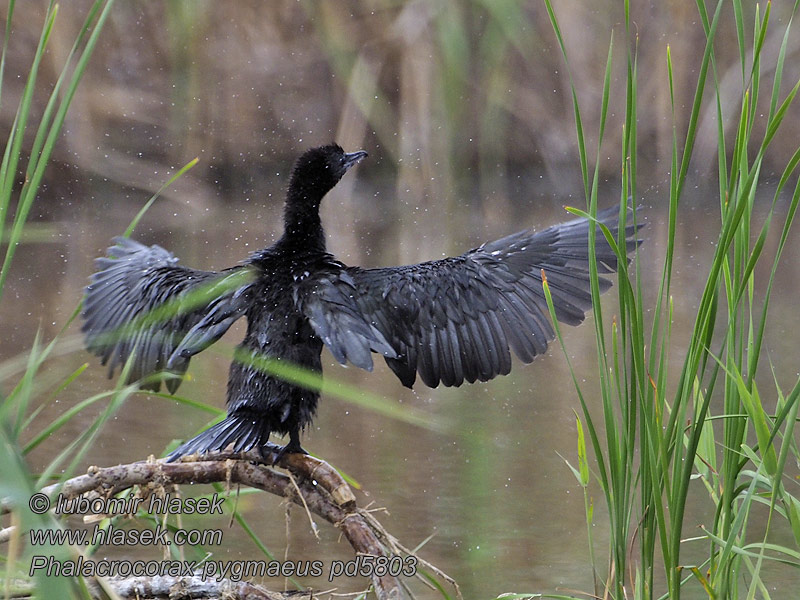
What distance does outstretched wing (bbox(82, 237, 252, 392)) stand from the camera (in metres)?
2.44

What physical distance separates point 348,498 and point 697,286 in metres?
5.48

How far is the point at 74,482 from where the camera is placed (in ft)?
6.47

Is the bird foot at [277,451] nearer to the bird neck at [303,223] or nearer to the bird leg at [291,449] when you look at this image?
the bird leg at [291,449]

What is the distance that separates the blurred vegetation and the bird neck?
588 centimetres

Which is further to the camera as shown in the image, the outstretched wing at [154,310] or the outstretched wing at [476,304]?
the outstretched wing at [476,304]

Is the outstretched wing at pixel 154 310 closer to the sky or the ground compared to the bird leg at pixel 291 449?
closer to the sky

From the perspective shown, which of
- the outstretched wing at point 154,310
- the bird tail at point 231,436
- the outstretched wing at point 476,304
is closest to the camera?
the bird tail at point 231,436

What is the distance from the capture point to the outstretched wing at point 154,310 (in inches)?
96.0

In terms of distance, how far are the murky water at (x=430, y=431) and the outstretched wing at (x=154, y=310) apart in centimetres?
21

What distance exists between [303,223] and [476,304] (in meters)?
0.55

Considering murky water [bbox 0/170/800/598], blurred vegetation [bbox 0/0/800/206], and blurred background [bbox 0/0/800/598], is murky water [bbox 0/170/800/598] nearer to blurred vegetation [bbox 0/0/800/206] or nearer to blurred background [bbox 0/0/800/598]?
blurred background [bbox 0/0/800/598]

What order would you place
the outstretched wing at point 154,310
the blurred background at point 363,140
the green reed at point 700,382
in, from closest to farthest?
the green reed at point 700,382
the outstretched wing at point 154,310
the blurred background at point 363,140

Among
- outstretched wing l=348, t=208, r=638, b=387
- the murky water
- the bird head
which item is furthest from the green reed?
the bird head

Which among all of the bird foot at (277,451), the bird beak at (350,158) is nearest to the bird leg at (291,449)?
the bird foot at (277,451)
